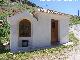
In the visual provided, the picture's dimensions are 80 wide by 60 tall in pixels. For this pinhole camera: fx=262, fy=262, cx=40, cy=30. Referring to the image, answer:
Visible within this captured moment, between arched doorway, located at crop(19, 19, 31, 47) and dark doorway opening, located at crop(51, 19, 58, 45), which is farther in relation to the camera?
dark doorway opening, located at crop(51, 19, 58, 45)

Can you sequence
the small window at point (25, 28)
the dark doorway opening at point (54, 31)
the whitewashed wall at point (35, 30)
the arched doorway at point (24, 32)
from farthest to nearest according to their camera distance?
the dark doorway opening at point (54, 31) < the small window at point (25, 28) < the arched doorway at point (24, 32) < the whitewashed wall at point (35, 30)

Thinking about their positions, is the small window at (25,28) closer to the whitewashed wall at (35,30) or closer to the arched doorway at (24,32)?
the arched doorway at (24,32)

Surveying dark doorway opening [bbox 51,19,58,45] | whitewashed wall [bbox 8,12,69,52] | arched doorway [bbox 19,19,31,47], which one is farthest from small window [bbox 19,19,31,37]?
dark doorway opening [bbox 51,19,58,45]

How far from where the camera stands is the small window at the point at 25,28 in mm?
19984

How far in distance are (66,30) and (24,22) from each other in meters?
4.89

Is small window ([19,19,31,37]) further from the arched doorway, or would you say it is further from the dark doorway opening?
the dark doorway opening

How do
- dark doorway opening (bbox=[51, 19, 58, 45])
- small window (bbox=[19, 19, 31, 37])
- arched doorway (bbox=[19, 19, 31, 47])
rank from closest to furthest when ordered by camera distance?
arched doorway (bbox=[19, 19, 31, 47]) < small window (bbox=[19, 19, 31, 37]) < dark doorway opening (bbox=[51, 19, 58, 45])

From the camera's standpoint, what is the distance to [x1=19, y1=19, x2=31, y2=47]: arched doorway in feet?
65.1

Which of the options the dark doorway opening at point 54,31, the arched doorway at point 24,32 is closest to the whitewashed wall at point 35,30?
the arched doorway at point 24,32

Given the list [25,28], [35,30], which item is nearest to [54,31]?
[35,30]

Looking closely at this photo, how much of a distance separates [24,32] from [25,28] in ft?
1.05

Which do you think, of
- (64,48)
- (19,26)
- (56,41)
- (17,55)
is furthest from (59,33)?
(17,55)

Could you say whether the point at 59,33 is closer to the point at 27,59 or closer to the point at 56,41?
the point at 56,41

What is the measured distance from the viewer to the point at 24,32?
792 inches
